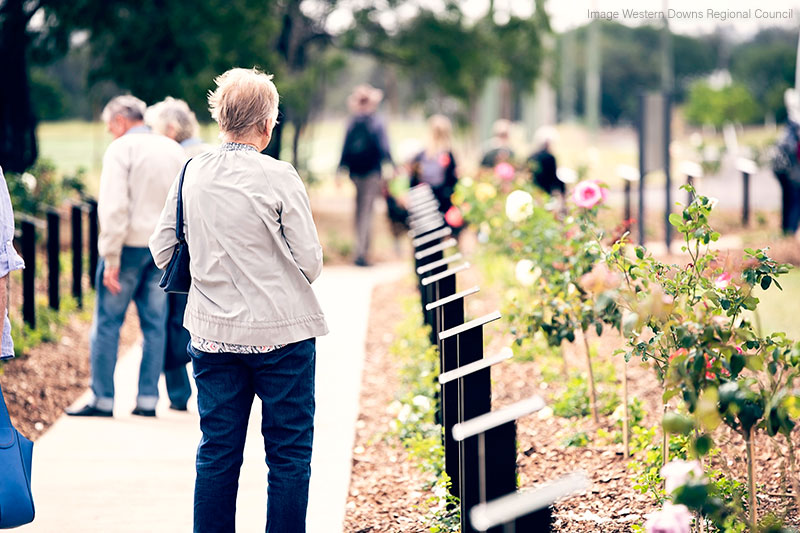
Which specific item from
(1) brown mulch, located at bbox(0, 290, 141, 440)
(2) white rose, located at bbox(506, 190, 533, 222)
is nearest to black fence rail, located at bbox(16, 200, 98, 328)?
(1) brown mulch, located at bbox(0, 290, 141, 440)

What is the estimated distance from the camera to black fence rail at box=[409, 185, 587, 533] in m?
2.46

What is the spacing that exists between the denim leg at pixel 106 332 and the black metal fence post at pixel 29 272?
5.39 ft

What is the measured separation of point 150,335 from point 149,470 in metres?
1.13

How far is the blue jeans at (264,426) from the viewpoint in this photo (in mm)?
3572

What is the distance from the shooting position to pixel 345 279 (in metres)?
12.0

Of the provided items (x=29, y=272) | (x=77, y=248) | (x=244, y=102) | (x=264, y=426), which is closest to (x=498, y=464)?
(x=264, y=426)

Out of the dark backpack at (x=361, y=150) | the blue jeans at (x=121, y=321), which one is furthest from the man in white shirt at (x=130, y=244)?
→ the dark backpack at (x=361, y=150)

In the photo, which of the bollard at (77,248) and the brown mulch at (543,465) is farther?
the bollard at (77,248)

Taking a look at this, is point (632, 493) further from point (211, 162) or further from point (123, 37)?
point (123, 37)

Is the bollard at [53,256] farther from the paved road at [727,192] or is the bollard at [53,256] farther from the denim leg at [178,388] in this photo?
the paved road at [727,192]

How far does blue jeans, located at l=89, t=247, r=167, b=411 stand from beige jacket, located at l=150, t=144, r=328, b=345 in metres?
2.44

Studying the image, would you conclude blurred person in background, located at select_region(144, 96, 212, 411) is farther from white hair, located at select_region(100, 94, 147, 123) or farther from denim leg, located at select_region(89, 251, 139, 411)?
denim leg, located at select_region(89, 251, 139, 411)

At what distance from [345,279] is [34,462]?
22.9 feet

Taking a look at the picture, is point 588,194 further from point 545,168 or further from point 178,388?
point 545,168
